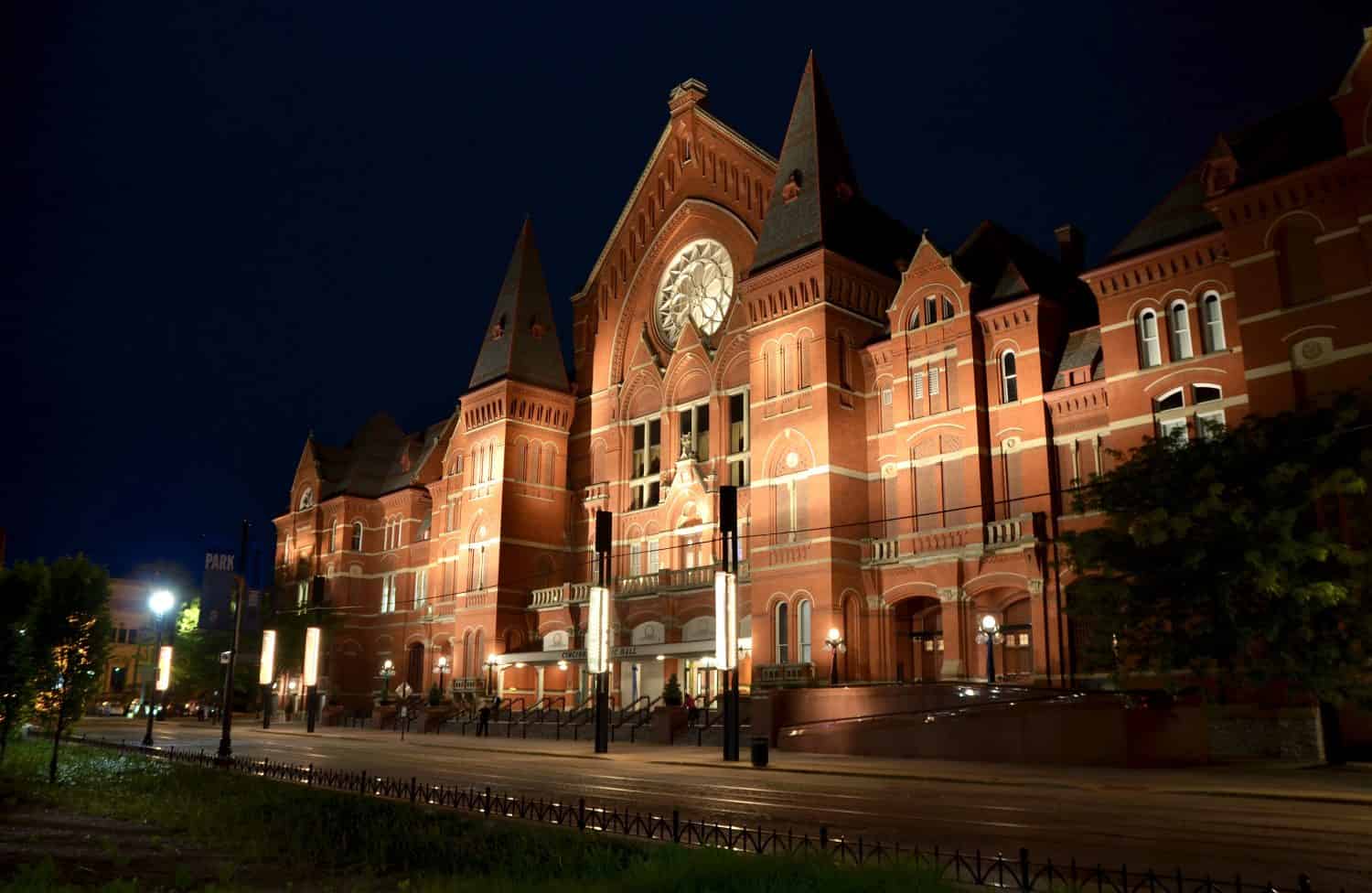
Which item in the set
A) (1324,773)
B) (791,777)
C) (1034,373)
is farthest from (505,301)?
(1324,773)

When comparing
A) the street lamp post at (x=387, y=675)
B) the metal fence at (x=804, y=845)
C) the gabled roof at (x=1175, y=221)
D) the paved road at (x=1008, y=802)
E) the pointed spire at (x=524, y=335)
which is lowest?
the paved road at (x=1008, y=802)

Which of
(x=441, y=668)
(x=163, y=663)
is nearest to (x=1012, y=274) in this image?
(x=441, y=668)

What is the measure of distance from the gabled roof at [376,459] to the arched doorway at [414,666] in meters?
11.2

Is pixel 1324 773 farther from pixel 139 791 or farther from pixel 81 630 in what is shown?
pixel 81 630

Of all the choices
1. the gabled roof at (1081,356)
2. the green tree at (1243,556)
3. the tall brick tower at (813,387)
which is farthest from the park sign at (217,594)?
the gabled roof at (1081,356)

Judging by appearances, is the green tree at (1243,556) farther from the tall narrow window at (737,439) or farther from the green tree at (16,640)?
the green tree at (16,640)

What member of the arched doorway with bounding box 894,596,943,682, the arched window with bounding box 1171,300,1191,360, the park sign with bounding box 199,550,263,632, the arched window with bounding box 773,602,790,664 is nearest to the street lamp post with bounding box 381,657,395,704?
the park sign with bounding box 199,550,263,632

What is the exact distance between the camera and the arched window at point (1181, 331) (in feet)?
120

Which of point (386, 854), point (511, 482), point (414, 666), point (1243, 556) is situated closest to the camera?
point (386, 854)

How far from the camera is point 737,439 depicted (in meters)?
52.6

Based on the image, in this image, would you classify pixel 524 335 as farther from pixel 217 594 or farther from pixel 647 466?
pixel 217 594

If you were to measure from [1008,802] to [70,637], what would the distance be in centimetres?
2304

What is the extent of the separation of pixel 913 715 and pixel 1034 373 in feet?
47.8

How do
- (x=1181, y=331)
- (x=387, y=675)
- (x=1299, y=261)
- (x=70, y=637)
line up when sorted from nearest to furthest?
(x=70, y=637) → (x=1299, y=261) → (x=1181, y=331) → (x=387, y=675)
